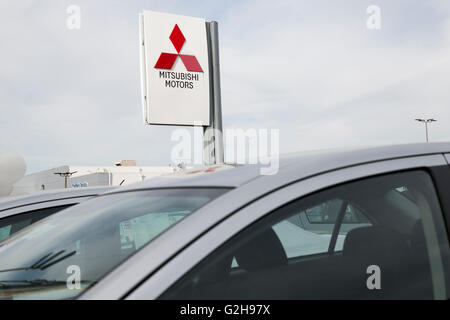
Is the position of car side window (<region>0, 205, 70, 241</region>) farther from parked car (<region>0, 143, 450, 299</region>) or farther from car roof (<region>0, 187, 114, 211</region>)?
parked car (<region>0, 143, 450, 299</region>)

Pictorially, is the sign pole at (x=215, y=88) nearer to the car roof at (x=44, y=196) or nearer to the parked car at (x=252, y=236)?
the car roof at (x=44, y=196)

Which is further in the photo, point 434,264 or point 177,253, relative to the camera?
point 434,264

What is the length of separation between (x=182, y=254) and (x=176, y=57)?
730 centimetres

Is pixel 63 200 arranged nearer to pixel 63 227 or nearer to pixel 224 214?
pixel 63 227

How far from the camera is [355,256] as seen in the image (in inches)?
66.6

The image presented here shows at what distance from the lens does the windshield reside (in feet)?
5.14

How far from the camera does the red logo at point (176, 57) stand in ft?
26.9

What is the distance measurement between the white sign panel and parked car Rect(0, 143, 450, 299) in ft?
20.4

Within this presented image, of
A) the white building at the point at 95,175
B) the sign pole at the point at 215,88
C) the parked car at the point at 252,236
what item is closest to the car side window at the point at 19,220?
the parked car at the point at 252,236

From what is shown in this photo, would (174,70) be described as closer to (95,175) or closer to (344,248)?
(344,248)

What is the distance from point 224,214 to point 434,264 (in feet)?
2.51
